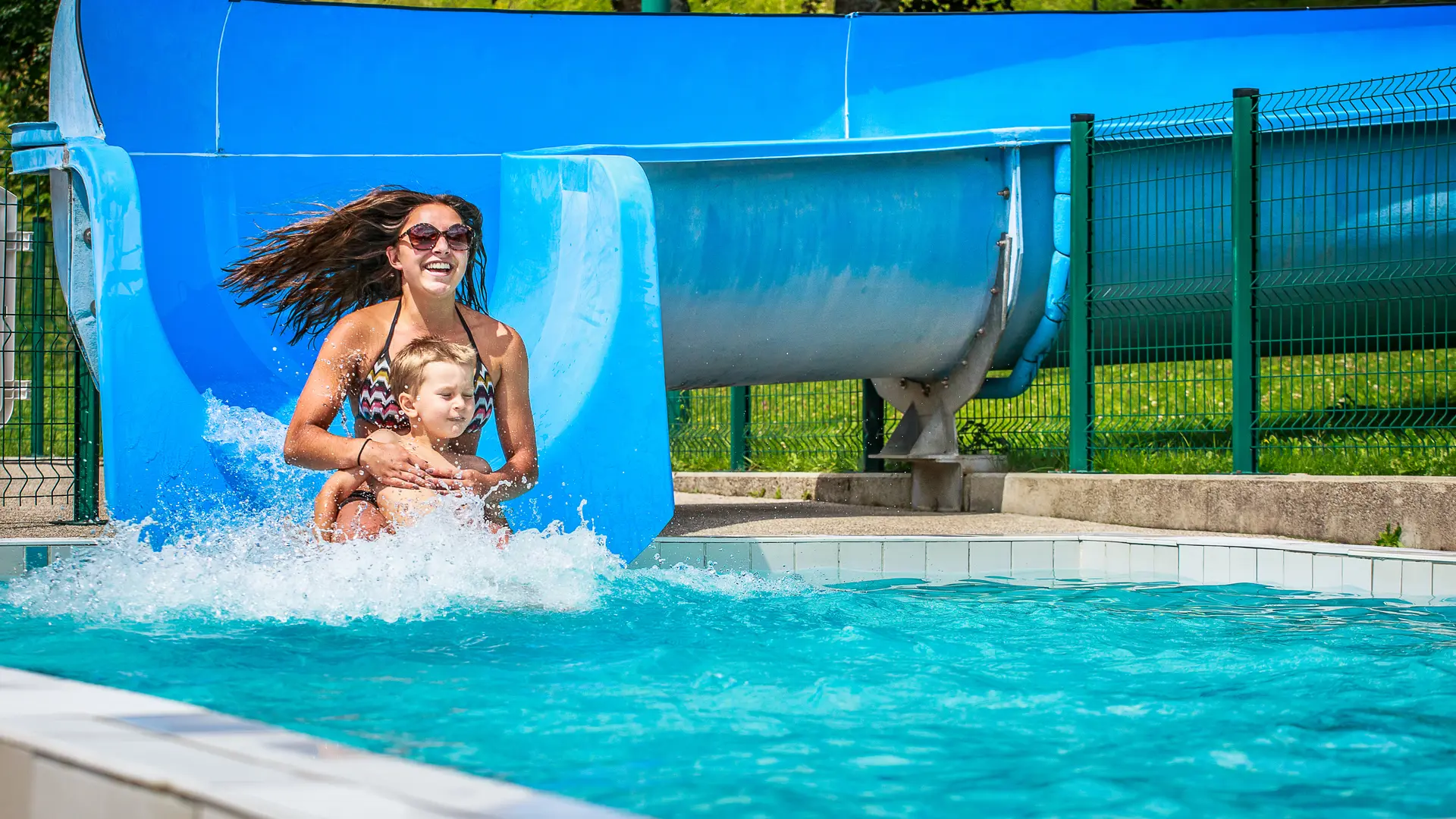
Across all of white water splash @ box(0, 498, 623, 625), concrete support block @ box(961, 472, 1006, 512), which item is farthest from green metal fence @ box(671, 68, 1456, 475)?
white water splash @ box(0, 498, 623, 625)

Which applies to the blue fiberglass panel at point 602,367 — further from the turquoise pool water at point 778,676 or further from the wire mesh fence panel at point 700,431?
the wire mesh fence panel at point 700,431

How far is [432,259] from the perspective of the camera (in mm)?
5074

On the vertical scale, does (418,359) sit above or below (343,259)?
below

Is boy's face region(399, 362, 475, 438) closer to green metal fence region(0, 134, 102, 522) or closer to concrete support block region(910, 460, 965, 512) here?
green metal fence region(0, 134, 102, 522)

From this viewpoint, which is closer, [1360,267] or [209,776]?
[209,776]

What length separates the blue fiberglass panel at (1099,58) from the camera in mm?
7957

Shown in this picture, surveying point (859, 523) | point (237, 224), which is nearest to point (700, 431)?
point (859, 523)

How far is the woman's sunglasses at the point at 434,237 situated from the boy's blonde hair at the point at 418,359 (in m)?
0.35

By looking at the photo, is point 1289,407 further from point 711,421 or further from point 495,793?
point 495,793

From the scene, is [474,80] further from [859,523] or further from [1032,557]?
[1032,557]

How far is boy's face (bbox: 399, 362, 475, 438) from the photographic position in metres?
4.93

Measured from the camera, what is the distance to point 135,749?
1874mm

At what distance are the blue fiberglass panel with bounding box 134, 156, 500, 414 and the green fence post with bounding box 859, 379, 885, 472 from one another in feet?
11.4

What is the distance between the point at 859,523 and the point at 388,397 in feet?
10.3
